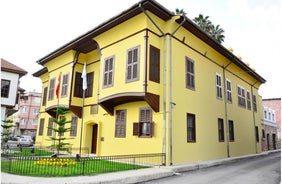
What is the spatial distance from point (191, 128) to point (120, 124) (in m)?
4.26

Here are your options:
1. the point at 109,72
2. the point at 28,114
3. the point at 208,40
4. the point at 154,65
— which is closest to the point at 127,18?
the point at 154,65

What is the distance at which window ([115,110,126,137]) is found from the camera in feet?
43.7

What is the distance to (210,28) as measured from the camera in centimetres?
2772

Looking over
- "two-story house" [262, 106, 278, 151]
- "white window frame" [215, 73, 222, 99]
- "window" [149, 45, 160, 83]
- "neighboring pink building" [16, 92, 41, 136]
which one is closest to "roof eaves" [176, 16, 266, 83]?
"white window frame" [215, 73, 222, 99]

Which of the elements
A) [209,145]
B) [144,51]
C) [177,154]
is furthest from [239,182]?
[144,51]

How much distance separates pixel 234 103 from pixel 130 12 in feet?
39.8

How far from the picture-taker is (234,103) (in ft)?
61.9

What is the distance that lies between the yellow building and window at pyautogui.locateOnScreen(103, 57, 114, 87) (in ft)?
0.21

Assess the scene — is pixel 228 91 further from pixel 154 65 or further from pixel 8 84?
pixel 8 84

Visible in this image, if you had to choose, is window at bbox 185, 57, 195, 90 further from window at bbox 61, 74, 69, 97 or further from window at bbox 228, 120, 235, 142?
window at bbox 61, 74, 69, 97

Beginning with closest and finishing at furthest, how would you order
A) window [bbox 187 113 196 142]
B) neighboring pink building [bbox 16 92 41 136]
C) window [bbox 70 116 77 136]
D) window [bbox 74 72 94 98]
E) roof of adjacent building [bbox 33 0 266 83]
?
1. roof of adjacent building [bbox 33 0 266 83]
2. window [bbox 187 113 196 142]
3. window [bbox 74 72 94 98]
4. window [bbox 70 116 77 136]
5. neighboring pink building [bbox 16 92 41 136]

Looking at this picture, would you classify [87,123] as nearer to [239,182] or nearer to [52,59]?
[52,59]

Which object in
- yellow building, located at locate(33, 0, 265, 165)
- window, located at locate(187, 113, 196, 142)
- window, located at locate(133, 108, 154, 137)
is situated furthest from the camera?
window, located at locate(187, 113, 196, 142)

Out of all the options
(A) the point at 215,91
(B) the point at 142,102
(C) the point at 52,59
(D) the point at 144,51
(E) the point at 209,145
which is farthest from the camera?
(C) the point at 52,59
